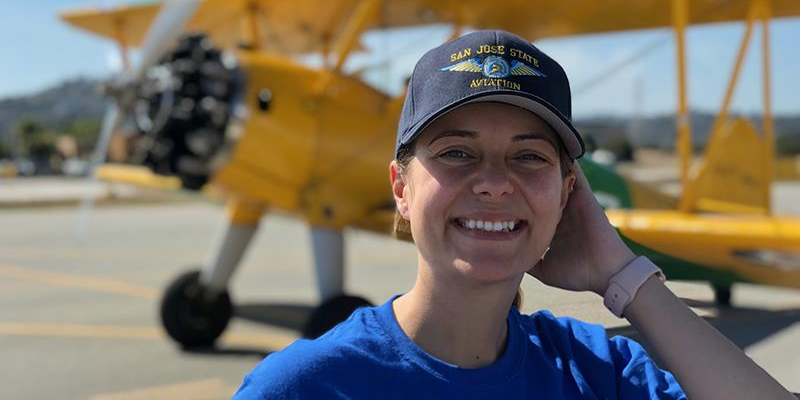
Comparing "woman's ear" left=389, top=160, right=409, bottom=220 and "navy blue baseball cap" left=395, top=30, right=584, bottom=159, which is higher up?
"navy blue baseball cap" left=395, top=30, right=584, bottom=159

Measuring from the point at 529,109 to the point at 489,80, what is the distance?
0.24 feet

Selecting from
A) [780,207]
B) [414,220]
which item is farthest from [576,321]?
[780,207]

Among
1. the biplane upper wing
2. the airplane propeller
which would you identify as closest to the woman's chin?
the airplane propeller

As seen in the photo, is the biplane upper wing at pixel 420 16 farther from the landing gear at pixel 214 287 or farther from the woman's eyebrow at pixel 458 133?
the woman's eyebrow at pixel 458 133

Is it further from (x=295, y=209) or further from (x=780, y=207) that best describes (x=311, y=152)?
(x=780, y=207)

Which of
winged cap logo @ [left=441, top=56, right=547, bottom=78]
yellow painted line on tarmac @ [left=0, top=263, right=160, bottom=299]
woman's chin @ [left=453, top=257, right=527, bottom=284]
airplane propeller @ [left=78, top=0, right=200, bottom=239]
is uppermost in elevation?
airplane propeller @ [left=78, top=0, right=200, bottom=239]

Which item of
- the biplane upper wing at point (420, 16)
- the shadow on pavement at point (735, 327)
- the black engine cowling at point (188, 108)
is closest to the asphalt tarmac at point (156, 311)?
the shadow on pavement at point (735, 327)

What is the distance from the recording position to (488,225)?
97 centimetres

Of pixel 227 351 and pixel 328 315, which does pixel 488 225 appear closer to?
pixel 328 315

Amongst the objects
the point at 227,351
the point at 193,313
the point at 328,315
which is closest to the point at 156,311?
the point at 193,313

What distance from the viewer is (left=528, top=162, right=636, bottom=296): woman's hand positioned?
1092 millimetres

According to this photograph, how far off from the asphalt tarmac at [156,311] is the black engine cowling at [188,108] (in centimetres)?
127

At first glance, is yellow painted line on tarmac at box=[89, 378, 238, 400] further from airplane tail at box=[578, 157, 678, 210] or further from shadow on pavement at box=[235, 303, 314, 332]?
airplane tail at box=[578, 157, 678, 210]

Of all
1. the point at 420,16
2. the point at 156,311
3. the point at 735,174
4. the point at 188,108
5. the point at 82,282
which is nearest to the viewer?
the point at 188,108
